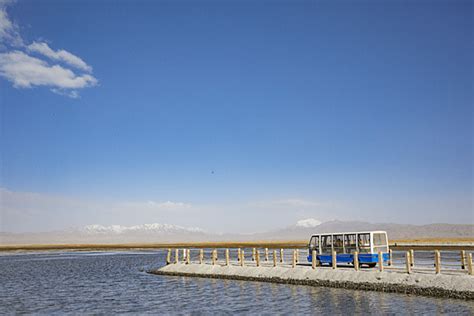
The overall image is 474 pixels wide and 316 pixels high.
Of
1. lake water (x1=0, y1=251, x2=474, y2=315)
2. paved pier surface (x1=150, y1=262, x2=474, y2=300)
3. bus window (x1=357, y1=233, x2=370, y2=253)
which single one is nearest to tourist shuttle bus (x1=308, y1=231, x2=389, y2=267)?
bus window (x1=357, y1=233, x2=370, y2=253)

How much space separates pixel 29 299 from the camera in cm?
3316

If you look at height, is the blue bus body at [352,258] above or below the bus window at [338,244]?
below

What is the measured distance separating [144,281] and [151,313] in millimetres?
17154

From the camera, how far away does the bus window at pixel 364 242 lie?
35.1 m

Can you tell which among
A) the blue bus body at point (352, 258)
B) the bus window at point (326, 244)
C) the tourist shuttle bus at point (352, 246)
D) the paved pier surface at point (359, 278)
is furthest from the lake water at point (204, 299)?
the bus window at point (326, 244)

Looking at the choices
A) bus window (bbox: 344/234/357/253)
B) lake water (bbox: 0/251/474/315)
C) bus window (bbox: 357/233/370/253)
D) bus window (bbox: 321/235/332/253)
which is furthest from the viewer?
bus window (bbox: 321/235/332/253)

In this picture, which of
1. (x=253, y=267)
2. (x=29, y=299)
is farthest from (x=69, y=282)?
(x=253, y=267)

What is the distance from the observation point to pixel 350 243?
36.2 meters

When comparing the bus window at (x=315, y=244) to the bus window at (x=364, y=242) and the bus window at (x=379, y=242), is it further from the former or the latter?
the bus window at (x=379, y=242)

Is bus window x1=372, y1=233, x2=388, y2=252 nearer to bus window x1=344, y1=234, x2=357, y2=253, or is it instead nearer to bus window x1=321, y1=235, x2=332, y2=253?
bus window x1=344, y1=234, x2=357, y2=253

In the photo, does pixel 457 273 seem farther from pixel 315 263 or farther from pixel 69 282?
pixel 69 282

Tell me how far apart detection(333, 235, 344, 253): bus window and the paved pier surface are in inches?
98.4

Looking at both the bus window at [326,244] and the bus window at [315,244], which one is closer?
the bus window at [326,244]

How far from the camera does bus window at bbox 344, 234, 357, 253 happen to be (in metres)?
36.0
